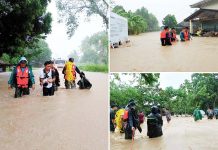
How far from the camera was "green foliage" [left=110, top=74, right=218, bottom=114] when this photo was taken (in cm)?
557

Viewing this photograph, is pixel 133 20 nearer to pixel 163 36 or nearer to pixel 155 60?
pixel 155 60

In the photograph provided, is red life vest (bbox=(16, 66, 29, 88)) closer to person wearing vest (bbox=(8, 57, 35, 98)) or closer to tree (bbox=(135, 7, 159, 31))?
person wearing vest (bbox=(8, 57, 35, 98))

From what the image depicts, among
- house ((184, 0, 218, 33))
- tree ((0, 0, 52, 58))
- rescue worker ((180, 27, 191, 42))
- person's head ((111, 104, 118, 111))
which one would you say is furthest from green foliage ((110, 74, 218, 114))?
tree ((0, 0, 52, 58))

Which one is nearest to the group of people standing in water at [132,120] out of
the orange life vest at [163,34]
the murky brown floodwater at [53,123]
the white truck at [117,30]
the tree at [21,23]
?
the murky brown floodwater at [53,123]

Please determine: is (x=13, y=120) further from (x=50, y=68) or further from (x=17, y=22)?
(x=17, y=22)

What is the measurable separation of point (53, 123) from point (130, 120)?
1.26 m

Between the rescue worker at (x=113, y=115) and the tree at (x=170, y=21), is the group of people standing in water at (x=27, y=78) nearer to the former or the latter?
the rescue worker at (x=113, y=115)

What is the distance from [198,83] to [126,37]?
1578 mm

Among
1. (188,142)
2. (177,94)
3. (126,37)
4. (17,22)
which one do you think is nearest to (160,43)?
(126,37)

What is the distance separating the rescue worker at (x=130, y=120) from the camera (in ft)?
18.2

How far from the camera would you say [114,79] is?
576 cm

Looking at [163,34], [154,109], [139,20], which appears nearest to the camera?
[154,109]

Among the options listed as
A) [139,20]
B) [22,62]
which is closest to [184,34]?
[139,20]

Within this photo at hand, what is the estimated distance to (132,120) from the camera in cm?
561
